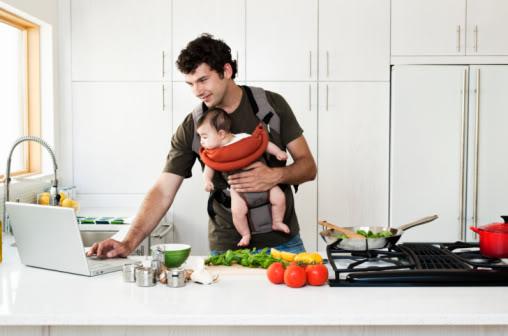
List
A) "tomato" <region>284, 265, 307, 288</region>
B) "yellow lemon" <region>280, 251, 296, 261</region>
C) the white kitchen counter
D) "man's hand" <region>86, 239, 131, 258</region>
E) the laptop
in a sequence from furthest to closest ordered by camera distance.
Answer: "man's hand" <region>86, 239, 131, 258</region> < "yellow lemon" <region>280, 251, 296, 261</region> < the laptop < "tomato" <region>284, 265, 307, 288</region> < the white kitchen counter

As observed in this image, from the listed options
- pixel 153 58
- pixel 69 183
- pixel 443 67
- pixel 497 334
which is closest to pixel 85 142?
pixel 69 183

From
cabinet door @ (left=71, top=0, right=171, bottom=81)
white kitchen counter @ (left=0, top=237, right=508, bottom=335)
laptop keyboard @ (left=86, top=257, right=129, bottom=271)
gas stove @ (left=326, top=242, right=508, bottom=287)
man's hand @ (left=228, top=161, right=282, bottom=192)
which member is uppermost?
cabinet door @ (left=71, top=0, right=171, bottom=81)

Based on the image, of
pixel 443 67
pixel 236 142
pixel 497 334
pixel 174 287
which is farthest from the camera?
pixel 443 67

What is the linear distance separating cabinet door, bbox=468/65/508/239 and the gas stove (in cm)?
196

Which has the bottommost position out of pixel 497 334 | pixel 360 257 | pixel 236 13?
pixel 497 334

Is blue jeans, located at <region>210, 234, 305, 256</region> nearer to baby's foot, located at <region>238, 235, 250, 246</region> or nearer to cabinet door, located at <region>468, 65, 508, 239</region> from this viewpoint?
baby's foot, located at <region>238, 235, 250, 246</region>

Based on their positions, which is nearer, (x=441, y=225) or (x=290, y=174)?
(x=290, y=174)

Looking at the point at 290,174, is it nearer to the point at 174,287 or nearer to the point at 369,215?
the point at 174,287

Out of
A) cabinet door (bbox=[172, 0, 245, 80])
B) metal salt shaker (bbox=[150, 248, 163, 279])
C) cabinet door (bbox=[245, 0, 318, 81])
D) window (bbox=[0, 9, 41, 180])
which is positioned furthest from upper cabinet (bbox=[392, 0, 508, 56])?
metal salt shaker (bbox=[150, 248, 163, 279])

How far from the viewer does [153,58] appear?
13.0ft

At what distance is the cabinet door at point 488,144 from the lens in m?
3.93

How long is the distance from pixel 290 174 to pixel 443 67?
1890 millimetres

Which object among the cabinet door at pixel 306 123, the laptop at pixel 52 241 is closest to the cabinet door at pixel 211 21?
the cabinet door at pixel 306 123

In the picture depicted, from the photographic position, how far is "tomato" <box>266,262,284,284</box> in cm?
184
